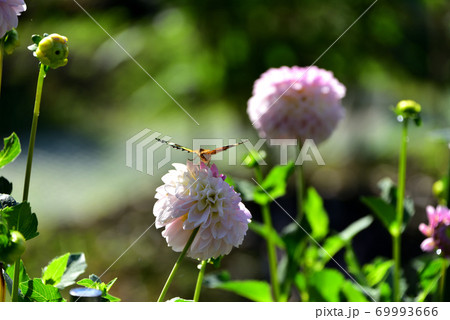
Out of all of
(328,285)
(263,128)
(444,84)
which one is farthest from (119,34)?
(328,285)

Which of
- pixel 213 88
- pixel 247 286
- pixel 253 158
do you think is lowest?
pixel 247 286

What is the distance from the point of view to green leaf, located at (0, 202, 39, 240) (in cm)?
27

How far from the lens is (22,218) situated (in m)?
0.27

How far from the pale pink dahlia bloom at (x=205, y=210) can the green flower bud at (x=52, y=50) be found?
3.2 inches

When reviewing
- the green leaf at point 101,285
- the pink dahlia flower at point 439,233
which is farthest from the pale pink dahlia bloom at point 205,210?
the pink dahlia flower at point 439,233

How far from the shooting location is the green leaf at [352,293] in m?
0.42

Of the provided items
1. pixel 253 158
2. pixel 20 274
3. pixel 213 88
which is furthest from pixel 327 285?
pixel 213 88

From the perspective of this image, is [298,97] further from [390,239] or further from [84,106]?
[84,106]

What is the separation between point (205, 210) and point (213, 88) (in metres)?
1.28

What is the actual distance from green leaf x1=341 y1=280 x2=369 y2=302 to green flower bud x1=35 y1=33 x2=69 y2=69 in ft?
0.89

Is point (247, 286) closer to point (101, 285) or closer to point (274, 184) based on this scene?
point (274, 184)

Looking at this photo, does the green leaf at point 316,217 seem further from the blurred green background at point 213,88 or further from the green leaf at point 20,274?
the blurred green background at point 213,88

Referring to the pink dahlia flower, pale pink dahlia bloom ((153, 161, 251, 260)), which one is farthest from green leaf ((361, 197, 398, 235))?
pale pink dahlia bloom ((153, 161, 251, 260))

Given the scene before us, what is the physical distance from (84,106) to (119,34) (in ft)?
0.92
